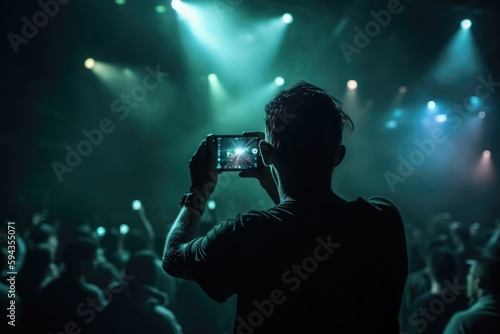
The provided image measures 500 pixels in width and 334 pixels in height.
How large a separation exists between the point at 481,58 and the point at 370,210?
48.5ft

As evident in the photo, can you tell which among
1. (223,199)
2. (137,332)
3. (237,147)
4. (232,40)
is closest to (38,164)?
(223,199)

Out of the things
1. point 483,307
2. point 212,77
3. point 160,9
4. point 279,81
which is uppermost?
point 160,9

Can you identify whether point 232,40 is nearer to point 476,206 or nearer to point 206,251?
point 206,251

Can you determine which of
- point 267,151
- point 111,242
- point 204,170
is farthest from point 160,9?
point 267,151

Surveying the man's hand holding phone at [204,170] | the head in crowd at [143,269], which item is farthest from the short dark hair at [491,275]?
the head in crowd at [143,269]

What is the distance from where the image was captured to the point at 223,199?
14922mm

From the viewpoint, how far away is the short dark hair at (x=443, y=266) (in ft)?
12.6

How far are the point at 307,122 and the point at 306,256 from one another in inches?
21.2

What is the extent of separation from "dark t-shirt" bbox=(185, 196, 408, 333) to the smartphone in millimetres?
481

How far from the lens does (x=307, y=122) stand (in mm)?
1427

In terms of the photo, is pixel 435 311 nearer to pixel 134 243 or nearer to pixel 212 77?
pixel 134 243

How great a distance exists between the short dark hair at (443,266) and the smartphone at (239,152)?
10.3 ft

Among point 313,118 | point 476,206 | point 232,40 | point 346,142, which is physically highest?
point 232,40

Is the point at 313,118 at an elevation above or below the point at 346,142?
above
